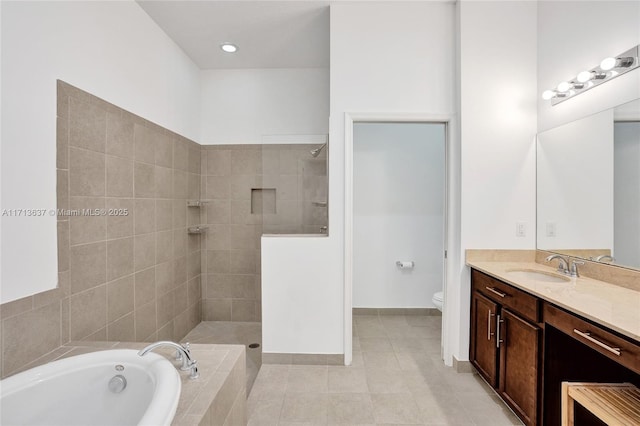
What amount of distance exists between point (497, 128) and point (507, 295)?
1.36 meters

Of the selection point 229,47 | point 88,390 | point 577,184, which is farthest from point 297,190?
point 577,184

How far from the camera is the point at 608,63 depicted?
172 centimetres

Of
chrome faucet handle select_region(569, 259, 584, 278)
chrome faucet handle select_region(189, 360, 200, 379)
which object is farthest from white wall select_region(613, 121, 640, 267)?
chrome faucet handle select_region(189, 360, 200, 379)

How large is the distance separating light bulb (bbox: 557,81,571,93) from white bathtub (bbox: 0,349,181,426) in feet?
9.71

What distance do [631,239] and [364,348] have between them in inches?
82.8

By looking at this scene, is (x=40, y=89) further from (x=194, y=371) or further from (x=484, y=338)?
(x=484, y=338)

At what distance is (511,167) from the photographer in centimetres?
237

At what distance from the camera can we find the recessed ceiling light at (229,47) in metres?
2.87

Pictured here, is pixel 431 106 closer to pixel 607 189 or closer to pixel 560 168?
pixel 560 168

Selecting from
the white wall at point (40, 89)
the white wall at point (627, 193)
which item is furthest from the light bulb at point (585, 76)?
the white wall at point (40, 89)

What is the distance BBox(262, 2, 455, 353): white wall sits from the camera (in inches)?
95.4

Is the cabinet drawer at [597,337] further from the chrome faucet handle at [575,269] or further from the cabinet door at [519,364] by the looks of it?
the chrome faucet handle at [575,269]

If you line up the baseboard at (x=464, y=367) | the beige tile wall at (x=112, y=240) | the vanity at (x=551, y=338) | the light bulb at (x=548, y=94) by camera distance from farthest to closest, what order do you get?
1. the baseboard at (x=464, y=367)
2. the light bulb at (x=548, y=94)
3. the beige tile wall at (x=112, y=240)
4. the vanity at (x=551, y=338)

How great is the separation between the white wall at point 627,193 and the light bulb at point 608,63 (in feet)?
1.14
